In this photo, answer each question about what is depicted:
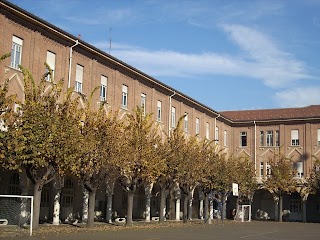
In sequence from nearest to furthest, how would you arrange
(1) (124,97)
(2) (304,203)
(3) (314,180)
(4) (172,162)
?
(4) (172,162)
(1) (124,97)
(3) (314,180)
(2) (304,203)

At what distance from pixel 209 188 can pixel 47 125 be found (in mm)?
23564

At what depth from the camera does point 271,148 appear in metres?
63.6

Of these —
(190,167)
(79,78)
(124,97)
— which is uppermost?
(79,78)

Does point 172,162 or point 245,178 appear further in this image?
point 245,178

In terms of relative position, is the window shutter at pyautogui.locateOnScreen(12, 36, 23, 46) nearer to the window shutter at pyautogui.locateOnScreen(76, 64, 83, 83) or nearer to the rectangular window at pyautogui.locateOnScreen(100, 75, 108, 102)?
the window shutter at pyautogui.locateOnScreen(76, 64, 83, 83)

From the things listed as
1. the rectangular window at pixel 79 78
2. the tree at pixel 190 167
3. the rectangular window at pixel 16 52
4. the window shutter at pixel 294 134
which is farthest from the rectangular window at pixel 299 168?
the rectangular window at pixel 16 52

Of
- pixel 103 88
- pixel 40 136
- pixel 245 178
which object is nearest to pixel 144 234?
pixel 40 136

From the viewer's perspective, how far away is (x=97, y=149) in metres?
29.6

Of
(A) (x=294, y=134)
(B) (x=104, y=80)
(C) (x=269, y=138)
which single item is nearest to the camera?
(B) (x=104, y=80)

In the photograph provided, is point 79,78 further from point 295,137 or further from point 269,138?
point 295,137

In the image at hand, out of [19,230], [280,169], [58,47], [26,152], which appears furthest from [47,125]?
[280,169]

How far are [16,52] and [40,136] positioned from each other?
27.7 ft

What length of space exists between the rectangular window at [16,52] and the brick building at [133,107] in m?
0.06

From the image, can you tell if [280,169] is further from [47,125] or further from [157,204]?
[47,125]
